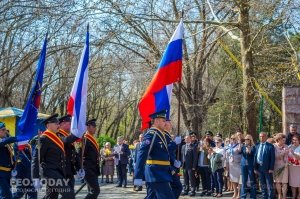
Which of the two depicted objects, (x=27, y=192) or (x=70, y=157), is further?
(x=27, y=192)

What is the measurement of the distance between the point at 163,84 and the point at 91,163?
2214 mm

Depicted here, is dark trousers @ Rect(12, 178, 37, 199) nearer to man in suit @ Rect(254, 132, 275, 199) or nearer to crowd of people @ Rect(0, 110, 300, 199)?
crowd of people @ Rect(0, 110, 300, 199)

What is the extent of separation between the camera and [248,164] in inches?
592

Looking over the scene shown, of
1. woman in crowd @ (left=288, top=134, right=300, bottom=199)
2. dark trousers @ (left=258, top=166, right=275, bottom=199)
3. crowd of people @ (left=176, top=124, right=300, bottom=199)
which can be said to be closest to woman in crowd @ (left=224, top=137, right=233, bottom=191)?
crowd of people @ (left=176, top=124, right=300, bottom=199)

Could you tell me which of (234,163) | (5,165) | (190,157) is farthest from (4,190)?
(234,163)

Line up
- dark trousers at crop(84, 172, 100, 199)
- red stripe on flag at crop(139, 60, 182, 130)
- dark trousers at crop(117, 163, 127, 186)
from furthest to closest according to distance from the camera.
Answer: dark trousers at crop(117, 163, 127, 186)
dark trousers at crop(84, 172, 100, 199)
red stripe on flag at crop(139, 60, 182, 130)

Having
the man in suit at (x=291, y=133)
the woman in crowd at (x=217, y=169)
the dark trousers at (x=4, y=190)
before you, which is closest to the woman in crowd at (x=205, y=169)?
the woman in crowd at (x=217, y=169)

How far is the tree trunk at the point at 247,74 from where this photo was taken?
1867 cm

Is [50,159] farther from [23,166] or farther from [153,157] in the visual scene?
[23,166]

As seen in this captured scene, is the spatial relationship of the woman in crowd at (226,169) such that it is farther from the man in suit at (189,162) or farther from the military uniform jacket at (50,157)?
the military uniform jacket at (50,157)

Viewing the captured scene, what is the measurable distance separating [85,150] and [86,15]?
8.83m

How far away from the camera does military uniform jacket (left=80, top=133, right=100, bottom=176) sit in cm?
1138

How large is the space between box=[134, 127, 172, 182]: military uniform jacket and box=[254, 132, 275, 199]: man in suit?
546 cm

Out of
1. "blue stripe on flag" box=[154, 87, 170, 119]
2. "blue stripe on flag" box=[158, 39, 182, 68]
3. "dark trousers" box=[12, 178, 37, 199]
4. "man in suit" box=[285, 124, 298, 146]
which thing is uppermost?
"blue stripe on flag" box=[158, 39, 182, 68]
